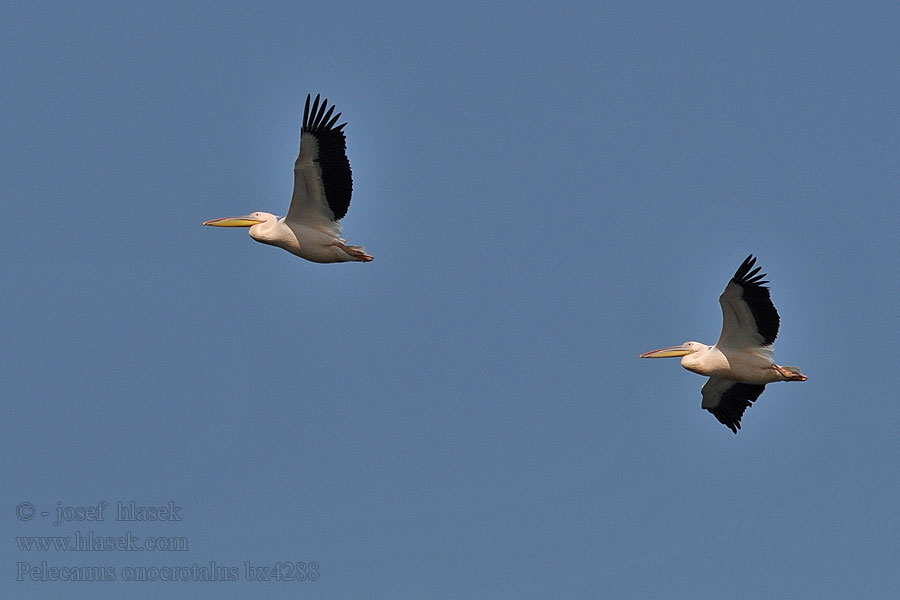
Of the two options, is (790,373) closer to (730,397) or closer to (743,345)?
(743,345)

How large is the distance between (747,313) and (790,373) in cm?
99

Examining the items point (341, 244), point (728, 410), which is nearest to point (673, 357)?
point (728, 410)

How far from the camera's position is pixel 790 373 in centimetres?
2230

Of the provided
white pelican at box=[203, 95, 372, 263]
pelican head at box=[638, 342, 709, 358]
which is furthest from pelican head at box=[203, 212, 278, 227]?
pelican head at box=[638, 342, 709, 358]

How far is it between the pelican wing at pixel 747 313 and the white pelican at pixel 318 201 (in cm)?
467

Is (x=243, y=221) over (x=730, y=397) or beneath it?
over

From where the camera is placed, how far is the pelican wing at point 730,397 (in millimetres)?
24016

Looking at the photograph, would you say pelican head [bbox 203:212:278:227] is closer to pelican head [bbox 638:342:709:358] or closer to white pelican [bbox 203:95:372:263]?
white pelican [bbox 203:95:372:263]

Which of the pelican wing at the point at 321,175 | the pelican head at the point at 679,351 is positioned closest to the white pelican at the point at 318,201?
the pelican wing at the point at 321,175

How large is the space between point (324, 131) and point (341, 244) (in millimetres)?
1533

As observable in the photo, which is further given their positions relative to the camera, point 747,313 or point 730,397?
point 730,397

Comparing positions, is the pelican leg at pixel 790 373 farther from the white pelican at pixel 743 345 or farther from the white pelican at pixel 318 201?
the white pelican at pixel 318 201

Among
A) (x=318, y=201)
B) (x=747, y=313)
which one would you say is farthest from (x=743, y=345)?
(x=318, y=201)

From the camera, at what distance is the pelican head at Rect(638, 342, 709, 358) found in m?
23.2
